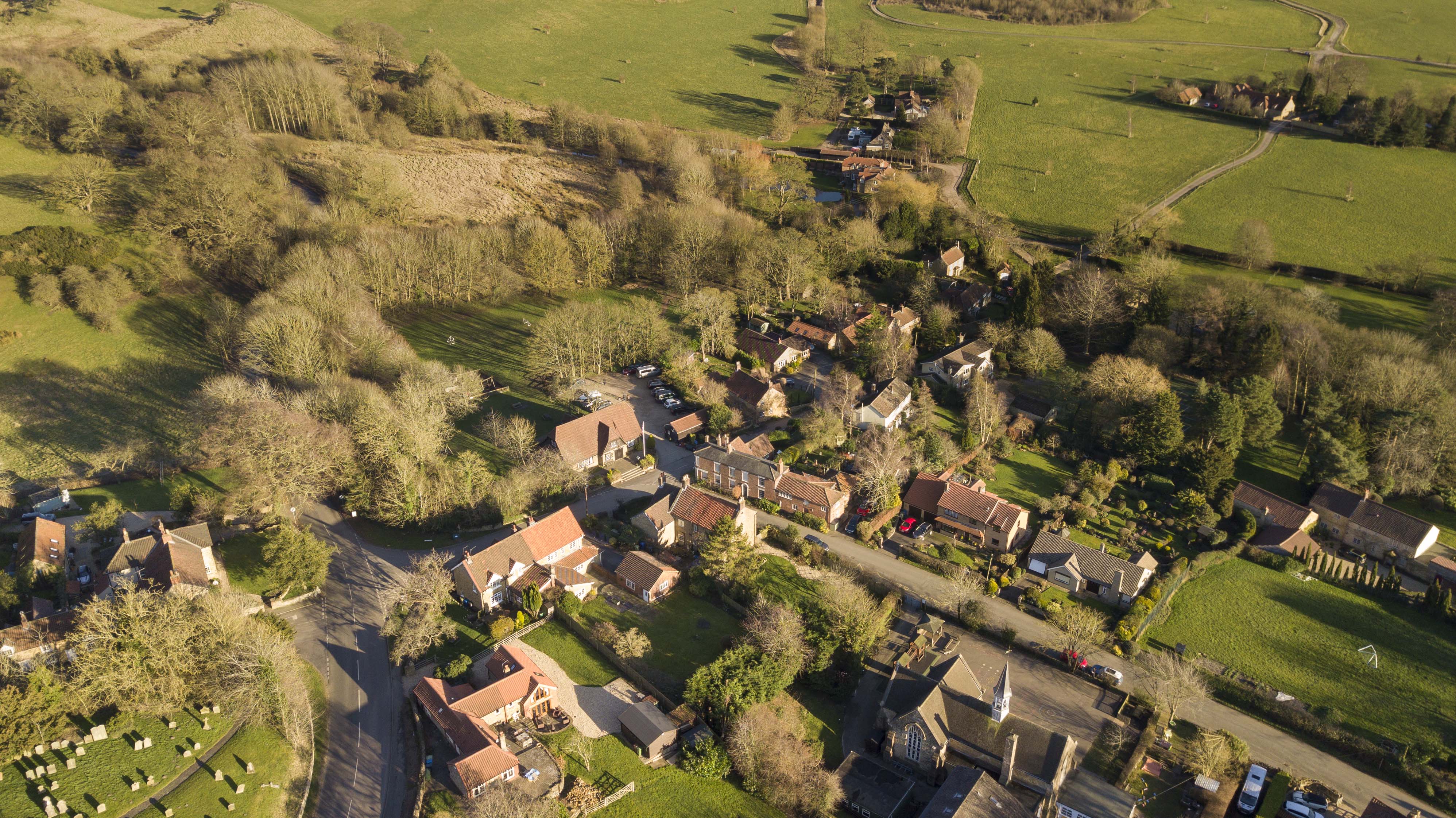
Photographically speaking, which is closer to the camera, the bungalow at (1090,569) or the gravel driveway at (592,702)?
the gravel driveway at (592,702)

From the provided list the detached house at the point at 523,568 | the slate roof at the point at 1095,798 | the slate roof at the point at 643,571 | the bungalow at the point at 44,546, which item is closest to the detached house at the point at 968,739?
the slate roof at the point at 1095,798

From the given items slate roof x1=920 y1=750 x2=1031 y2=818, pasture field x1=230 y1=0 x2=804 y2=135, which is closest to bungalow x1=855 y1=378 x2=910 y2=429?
slate roof x1=920 y1=750 x2=1031 y2=818

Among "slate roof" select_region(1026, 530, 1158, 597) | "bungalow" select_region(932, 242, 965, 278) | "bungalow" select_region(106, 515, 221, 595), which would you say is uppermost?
"bungalow" select_region(932, 242, 965, 278)

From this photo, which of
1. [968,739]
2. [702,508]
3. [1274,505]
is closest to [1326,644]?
[1274,505]

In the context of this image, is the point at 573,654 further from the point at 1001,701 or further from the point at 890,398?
the point at 890,398

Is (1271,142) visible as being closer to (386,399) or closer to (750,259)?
(750,259)

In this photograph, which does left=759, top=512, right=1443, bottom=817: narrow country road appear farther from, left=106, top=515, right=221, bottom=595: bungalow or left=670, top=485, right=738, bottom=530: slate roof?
left=106, top=515, right=221, bottom=595: bungalow

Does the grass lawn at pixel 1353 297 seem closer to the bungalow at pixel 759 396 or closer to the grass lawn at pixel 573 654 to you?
the bungalow at pixel 759 396

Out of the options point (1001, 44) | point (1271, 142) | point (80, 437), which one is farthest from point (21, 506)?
point (1001, 44)
